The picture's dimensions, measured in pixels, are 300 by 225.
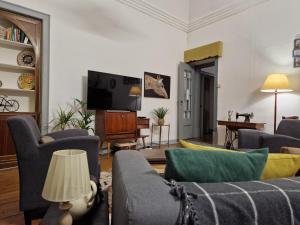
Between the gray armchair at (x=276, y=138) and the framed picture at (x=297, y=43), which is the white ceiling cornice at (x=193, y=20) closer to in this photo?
the framed picture at (x=297, y=43)

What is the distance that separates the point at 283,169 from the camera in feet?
2.90

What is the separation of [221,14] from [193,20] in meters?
0.83

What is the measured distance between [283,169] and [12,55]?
3.68 metres

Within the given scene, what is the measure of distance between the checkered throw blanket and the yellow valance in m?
4.40

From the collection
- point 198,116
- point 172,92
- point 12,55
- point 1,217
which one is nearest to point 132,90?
point 172,92

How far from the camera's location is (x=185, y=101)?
211 inches

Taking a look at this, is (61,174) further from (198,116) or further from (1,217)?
(198,116)

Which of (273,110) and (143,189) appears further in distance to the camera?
(273,110)

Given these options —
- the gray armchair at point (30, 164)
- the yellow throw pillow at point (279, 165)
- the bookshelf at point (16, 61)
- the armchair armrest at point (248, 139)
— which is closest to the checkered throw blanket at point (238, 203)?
the yellow throw pillow at point (279, 165)

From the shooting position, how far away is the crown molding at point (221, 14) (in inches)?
166

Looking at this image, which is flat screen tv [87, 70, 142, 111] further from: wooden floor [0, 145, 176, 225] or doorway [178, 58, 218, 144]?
doorway [178, 58, 218, 144]

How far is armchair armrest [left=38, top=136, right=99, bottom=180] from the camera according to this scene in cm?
151

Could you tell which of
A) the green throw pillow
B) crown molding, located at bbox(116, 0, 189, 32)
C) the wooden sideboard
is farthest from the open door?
the green throw pillow

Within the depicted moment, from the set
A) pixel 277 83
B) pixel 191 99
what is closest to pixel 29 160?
pixel 277 83
